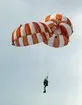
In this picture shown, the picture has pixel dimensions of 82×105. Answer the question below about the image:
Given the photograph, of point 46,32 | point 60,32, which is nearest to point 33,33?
point 46,32

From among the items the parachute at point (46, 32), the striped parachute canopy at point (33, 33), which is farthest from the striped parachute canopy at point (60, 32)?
the striped parachute canopy at point (33, 33)

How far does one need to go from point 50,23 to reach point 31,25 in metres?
2.14

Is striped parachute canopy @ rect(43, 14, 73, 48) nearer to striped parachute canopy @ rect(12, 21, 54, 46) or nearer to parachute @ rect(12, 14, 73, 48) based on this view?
parachute @ rect(12, 14, 73, 48)

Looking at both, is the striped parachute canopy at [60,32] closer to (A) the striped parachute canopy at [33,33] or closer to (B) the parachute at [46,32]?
(B) the parachute at [46,32]

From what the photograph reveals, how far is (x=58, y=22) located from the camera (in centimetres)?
14825

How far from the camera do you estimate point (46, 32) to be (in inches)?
5748

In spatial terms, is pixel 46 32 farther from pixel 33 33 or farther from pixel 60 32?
pixel 60 32

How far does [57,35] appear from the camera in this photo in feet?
485

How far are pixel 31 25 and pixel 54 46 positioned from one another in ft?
12.3

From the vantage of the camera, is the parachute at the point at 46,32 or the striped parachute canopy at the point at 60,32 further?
the striped parachute canopy at the point at 60,32

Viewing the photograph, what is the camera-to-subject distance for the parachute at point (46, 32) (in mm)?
146625

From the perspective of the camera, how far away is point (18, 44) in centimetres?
14800

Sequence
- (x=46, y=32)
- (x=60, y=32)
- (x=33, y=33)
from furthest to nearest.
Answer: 1. (x=60, y=32)
2. (x=33, y=33)
3. (x=46, y=32)

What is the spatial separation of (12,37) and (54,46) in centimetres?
471
